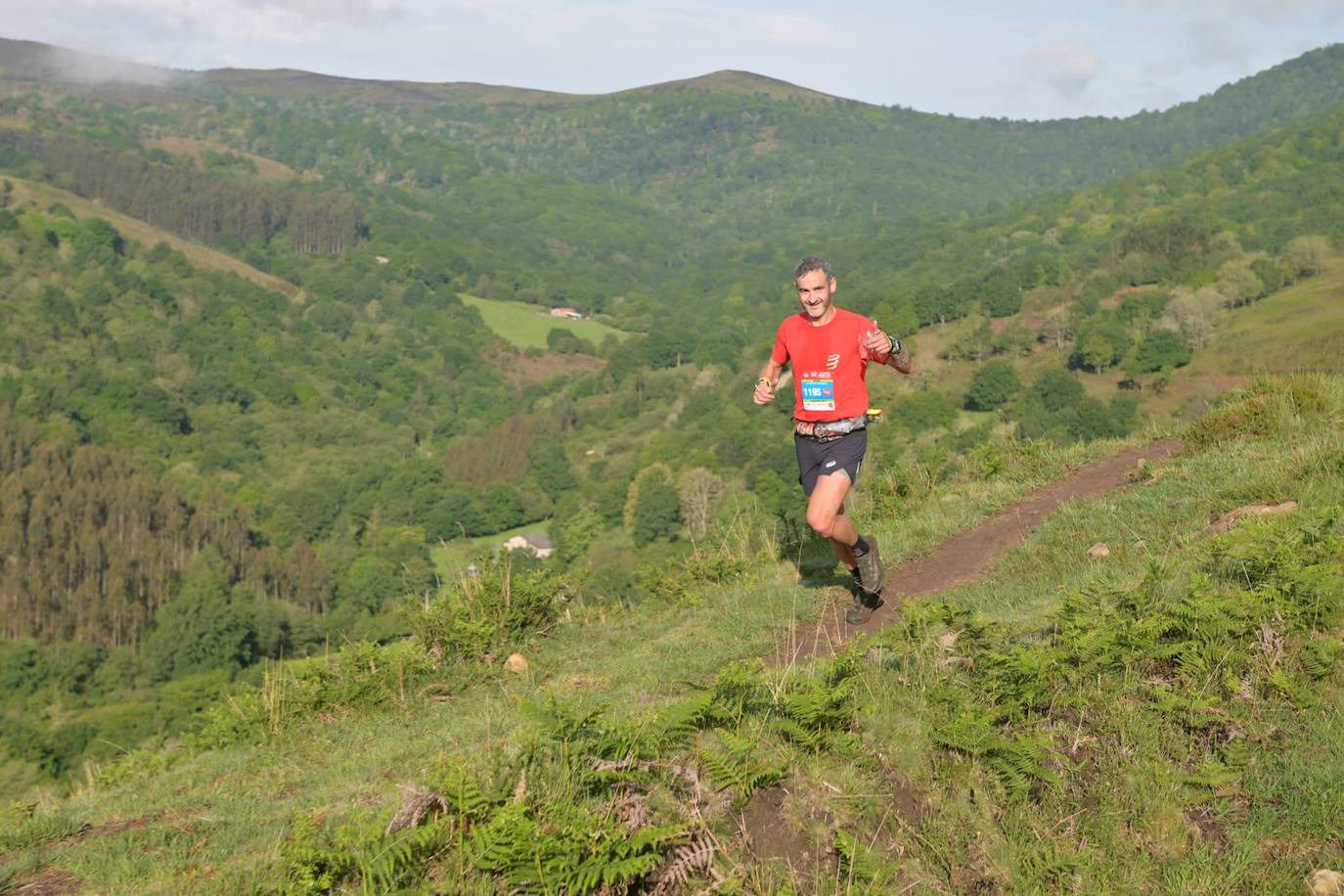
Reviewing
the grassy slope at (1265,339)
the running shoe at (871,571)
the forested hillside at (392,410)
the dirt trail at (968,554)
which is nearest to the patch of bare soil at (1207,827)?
the dirt trail at (968,554)

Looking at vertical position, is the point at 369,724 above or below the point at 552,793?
below

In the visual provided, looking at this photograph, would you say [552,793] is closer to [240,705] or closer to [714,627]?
[714,627]

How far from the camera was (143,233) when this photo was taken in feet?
583

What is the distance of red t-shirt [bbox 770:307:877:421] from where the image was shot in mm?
6434

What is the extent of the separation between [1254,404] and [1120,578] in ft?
15.3

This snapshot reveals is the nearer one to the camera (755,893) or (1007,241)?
(755,893)

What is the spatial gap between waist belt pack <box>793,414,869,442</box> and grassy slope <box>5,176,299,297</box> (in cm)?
18922

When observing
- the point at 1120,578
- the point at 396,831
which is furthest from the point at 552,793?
the point at 1120,578

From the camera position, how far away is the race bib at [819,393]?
21.4 ft

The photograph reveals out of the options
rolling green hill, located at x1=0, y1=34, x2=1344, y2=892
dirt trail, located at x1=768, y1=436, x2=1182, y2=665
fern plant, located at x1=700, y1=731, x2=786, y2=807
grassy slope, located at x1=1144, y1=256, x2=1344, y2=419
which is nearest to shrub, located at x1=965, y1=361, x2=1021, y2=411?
rolling green hill, located at x1=0, y1=34, x2=1344, y2=892

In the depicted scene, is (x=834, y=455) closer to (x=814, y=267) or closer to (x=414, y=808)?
(x=814, y=267)

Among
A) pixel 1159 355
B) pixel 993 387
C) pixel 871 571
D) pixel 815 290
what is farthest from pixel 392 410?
pixel 815 290

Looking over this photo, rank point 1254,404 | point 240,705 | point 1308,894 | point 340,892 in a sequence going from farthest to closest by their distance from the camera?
point 1254,404
point 240,705
point 340,892
point 1308,894

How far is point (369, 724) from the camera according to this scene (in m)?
6.62
